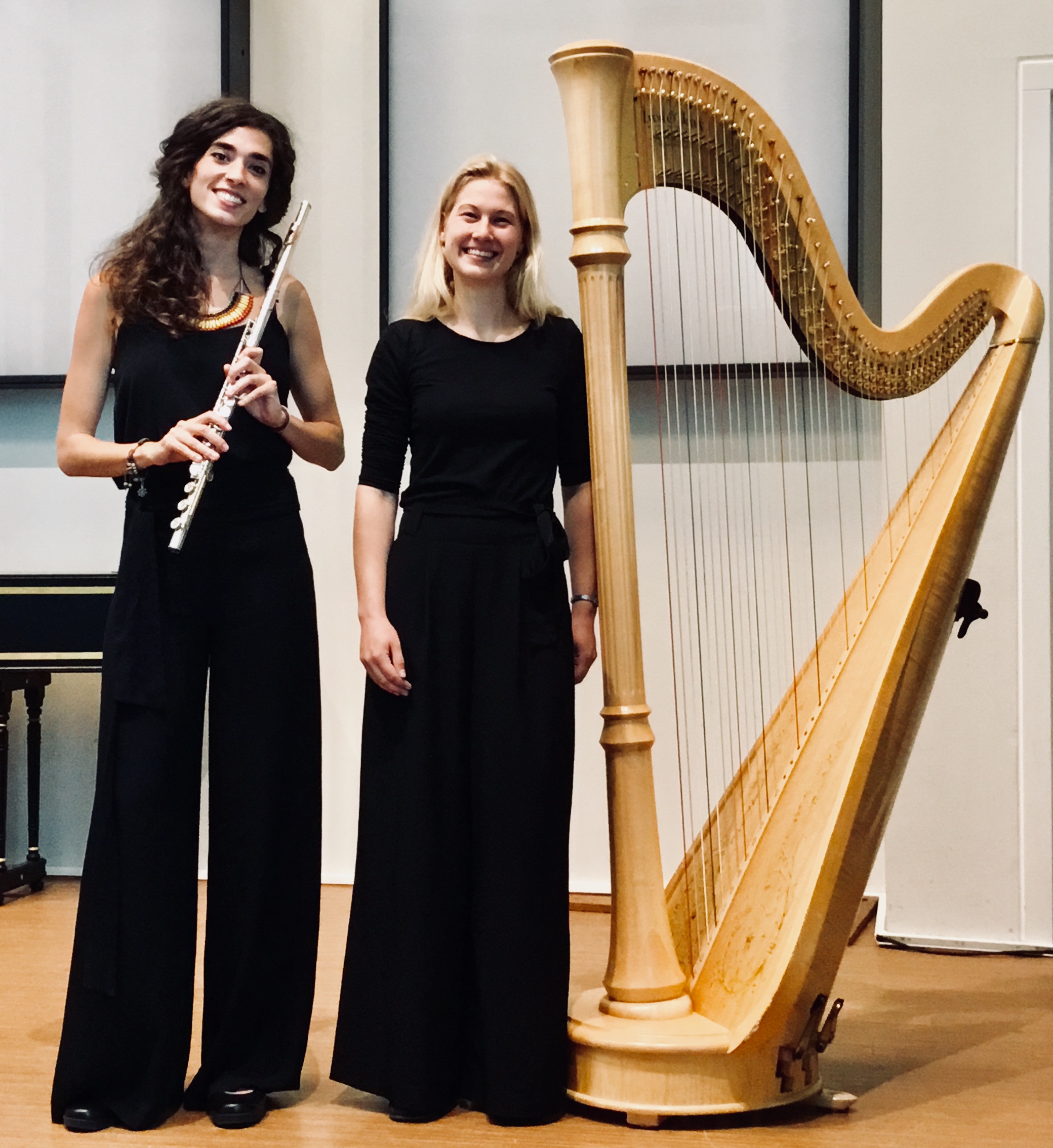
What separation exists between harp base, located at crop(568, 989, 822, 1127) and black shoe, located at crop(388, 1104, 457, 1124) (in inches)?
8.1

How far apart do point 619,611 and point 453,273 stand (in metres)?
0.56

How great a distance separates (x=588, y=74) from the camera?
168 centimetres

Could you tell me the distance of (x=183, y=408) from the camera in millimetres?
1841

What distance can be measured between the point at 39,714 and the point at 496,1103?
1998mm

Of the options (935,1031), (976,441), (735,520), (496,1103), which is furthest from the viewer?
(735,520)

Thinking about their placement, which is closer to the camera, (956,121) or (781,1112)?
(781,1112)

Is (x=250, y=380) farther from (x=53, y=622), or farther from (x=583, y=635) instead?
(x=53, y=622)

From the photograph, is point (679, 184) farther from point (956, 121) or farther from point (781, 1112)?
point (956, 121)

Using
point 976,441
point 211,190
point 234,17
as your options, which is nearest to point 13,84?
point 234,17

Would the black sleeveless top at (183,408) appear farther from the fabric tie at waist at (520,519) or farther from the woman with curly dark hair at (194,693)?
the fabric tie at waist at (520,519)

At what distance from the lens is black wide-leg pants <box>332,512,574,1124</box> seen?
1.83 m

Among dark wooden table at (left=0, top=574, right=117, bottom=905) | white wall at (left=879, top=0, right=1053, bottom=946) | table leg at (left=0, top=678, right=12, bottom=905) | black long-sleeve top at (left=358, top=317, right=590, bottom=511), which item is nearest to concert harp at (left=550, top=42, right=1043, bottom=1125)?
black long-sleeve top at (left=358, top=317, right=590, bottom=511)

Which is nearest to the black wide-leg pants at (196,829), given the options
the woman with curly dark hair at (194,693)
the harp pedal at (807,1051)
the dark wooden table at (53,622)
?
the woman with curly dark hair at (194,693)

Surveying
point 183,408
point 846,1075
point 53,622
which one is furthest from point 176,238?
point 846,1075
